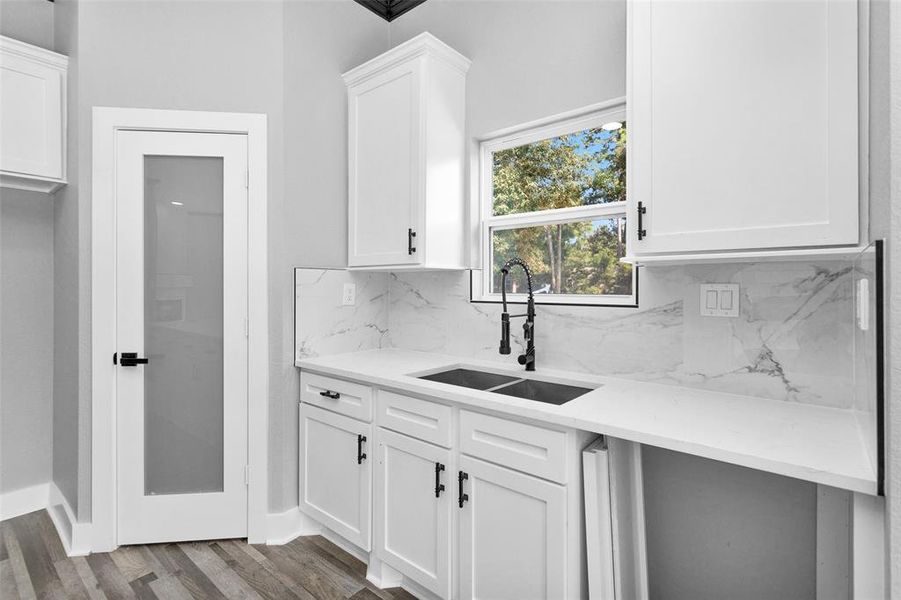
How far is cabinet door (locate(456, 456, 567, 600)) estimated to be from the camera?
1.51 meters

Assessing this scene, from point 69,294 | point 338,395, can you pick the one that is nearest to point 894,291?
point 338,395

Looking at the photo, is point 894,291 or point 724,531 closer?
point 894,291

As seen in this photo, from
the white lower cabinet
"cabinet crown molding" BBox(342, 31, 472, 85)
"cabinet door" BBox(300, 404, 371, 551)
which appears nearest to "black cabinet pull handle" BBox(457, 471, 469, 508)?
the white lower cabinet

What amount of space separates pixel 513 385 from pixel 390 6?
2537 mm

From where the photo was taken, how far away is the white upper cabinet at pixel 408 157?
7.70 feet

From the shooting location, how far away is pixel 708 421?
56.2 inches

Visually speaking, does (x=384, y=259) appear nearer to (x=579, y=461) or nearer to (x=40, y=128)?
(x=579, y=461)

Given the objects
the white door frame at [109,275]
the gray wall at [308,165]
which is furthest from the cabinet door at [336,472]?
the white door frame at [109,275]

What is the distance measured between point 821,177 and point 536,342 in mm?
1302

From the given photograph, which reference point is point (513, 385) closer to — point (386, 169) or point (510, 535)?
point (510, 535)

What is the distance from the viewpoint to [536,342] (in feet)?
7.61

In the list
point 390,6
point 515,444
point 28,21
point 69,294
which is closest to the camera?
point 515,444

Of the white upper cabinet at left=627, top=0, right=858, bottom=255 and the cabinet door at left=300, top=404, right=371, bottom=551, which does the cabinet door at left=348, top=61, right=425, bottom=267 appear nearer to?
the cabinet door at left=300, top=404, right=371, bottom=551

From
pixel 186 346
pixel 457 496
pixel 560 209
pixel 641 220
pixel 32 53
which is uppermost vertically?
pixel 32 53
